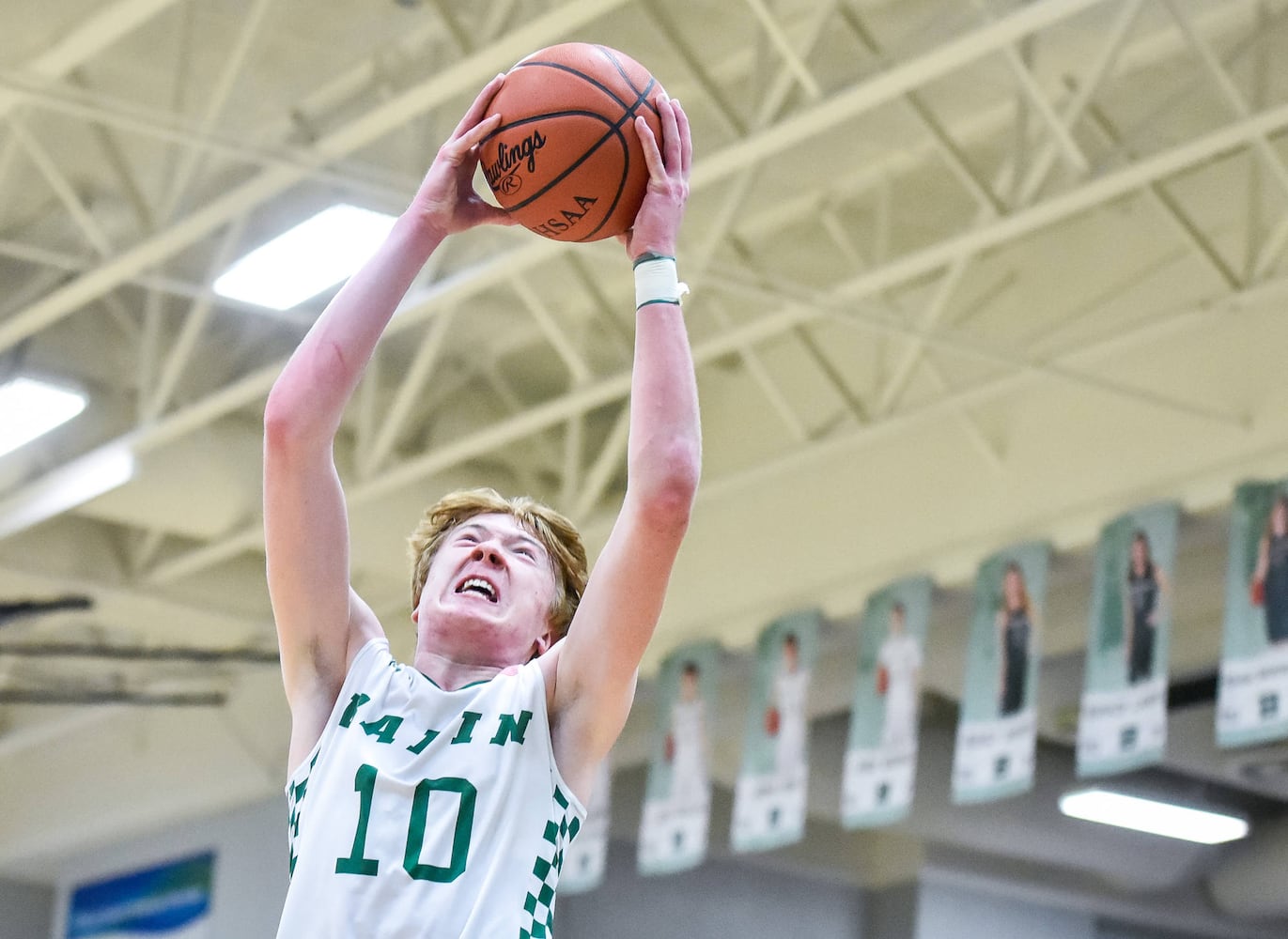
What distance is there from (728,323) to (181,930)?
8.85 metres

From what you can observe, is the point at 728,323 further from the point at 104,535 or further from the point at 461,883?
the point at 461,883

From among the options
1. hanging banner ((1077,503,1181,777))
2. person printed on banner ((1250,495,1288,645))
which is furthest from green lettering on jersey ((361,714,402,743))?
hanging banner ((1077,503,1181,777))

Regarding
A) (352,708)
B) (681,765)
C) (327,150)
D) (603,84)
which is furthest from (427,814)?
(681,765)

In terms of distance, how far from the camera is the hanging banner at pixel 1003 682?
34.4ft

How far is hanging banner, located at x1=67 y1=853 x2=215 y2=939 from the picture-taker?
55.1ft

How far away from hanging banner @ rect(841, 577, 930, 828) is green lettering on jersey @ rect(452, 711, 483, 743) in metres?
8.58

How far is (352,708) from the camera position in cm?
264

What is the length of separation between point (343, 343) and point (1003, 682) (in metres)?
8.44

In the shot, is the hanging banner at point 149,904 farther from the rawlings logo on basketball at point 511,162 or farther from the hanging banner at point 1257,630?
the rawlings logo on basketball at point 511,162

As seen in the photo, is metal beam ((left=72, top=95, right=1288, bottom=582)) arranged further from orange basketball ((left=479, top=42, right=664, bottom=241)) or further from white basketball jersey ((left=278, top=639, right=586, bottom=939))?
white basketball jersey ((left=278, top=639, right=586, bottom=939))

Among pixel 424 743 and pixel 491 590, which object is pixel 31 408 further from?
pixel 424 743

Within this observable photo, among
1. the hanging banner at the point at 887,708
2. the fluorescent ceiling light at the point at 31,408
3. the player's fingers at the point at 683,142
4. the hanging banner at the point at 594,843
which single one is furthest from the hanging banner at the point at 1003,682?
the player's fingers at the point at 683,142

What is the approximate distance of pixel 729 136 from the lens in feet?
29.1

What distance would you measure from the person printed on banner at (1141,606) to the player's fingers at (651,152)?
768 cm
